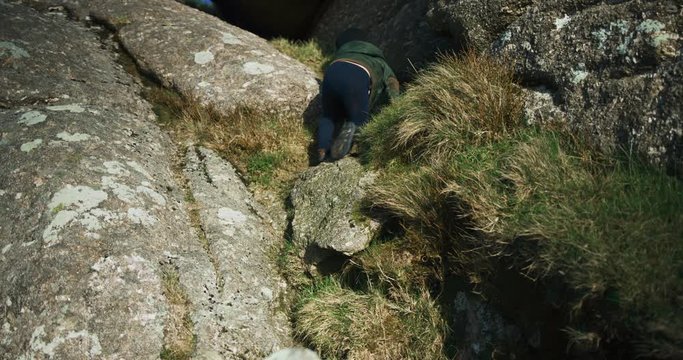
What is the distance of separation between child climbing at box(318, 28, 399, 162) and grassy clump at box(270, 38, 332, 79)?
1834 mm

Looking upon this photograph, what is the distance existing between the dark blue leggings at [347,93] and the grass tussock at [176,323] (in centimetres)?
200

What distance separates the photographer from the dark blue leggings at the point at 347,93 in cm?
562

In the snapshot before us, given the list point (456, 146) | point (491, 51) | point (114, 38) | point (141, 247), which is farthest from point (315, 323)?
point (114, 38)

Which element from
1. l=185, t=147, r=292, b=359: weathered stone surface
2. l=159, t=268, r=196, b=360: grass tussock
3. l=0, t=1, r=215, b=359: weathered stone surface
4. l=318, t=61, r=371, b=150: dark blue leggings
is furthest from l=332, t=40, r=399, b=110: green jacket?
l=159, t=268, r=196, b=360: grass tussock

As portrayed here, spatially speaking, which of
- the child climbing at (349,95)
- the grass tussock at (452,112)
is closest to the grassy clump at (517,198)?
the grass tussock at (452,112)

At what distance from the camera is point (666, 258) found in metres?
2.81

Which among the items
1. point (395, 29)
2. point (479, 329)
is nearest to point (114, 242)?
point (479, 329)

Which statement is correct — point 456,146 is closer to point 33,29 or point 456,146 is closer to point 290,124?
point 290,124

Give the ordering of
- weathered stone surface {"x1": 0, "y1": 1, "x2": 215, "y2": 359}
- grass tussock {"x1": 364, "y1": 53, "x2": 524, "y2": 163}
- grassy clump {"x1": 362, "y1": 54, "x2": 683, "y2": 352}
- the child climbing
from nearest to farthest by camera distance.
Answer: grassy clump {"x1": 362, "y1": 54, "x2": 683, "y2": 352}, weathered stone surface {"x1": 0, "y1": 1, "x2": 215, "y2": 359}, grass tussock {"x1": 364, "y1": 53, "x2": 524, "y2": 163}, the child climbing

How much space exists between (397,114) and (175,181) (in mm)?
1931

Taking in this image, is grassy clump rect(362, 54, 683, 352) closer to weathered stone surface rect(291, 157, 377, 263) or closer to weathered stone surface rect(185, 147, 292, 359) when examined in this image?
weathered stone surface rect(291, 157, 377, 263)

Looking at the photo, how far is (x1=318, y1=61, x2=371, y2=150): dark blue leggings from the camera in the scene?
562cm

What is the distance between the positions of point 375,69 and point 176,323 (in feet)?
9.96

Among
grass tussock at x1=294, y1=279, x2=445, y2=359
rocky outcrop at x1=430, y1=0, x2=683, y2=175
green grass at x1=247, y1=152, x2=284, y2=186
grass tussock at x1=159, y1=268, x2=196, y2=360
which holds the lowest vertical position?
green grass at x1=247, y1=152, x2=284, y2=186
